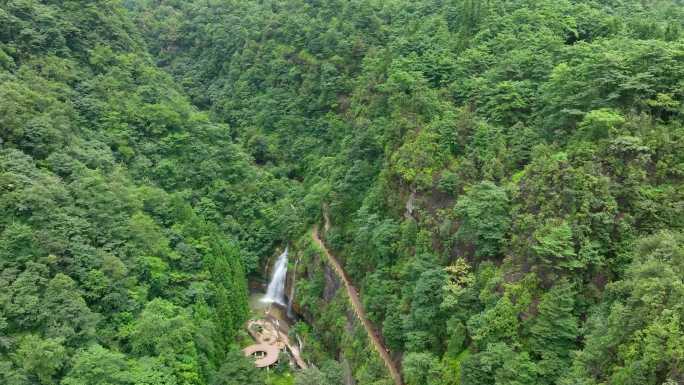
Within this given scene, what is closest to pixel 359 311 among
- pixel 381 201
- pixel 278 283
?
pixel 381 201

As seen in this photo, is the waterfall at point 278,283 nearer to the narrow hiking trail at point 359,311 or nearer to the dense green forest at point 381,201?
the dense green forest at point 381,201

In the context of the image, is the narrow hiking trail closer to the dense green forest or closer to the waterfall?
the dense green forest

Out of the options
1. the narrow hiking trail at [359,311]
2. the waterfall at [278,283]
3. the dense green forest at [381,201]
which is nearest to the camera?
the dense green forest at [381,201]

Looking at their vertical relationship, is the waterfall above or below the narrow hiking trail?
below

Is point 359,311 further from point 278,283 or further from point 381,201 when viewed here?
point 278,283

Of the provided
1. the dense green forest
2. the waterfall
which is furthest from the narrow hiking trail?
the waterfall

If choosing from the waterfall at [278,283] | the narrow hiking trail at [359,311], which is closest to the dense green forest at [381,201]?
the narrow hiking trail at [359,311]

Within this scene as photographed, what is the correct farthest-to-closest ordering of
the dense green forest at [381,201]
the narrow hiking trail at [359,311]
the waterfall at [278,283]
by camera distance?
the waterfall at [278,283]
the narrow hiking trail at [359,311]
the dense green forest at [381,201]
